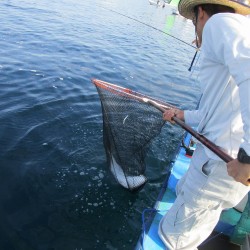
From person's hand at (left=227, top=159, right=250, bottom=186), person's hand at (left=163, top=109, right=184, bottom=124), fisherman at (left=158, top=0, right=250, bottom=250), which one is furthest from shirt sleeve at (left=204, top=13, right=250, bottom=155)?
person's hand at (left=163, top=109, right=184, bottom=124)

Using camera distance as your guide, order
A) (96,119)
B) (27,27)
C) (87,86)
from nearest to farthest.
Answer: (96,119) < (87,86) < (27,27)

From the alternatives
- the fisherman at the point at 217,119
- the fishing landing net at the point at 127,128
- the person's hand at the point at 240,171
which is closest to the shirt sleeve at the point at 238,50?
the fisherman at the point at 217,119

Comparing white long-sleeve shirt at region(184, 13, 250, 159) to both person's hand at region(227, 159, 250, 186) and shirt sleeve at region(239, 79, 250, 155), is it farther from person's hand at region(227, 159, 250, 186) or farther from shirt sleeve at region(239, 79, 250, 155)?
person's hand at region(227, 159, 250, 186)

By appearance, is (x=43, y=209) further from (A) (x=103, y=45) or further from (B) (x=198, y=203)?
(A) (x=103, y=45)

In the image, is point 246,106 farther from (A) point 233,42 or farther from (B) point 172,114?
(B) point 172,114

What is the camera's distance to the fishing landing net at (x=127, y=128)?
4078 mm

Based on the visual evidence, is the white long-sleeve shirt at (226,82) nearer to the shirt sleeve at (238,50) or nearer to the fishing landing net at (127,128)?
the shirt sleeve at (238,50)

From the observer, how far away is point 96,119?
7496mm

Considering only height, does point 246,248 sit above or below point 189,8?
below

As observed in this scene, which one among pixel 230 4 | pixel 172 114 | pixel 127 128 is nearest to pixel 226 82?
pixel 230 4

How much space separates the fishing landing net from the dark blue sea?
596mm

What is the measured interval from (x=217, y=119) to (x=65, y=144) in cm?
425

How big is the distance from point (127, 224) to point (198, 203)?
2203mm

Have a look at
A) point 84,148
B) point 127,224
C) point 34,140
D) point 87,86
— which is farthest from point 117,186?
point 87,86
